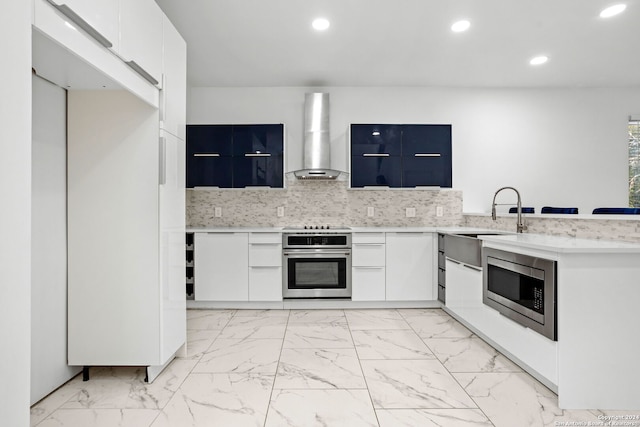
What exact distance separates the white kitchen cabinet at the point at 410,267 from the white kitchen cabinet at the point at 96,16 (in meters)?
3.01

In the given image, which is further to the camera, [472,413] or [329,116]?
[329,116]

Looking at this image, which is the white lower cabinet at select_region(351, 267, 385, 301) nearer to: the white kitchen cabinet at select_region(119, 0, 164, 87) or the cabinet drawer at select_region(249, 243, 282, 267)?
the cabinet drawer at select_region(249, 243, 282, 267)

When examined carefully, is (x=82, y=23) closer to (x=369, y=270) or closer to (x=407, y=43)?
(x=407, y=43)

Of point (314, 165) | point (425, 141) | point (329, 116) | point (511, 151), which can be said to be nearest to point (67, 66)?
point (314, 165)

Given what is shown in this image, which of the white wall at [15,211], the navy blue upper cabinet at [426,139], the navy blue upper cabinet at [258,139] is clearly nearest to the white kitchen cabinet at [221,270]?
the navy blue upper cabinet at [258,139]

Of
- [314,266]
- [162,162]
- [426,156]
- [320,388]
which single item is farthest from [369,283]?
[162,162]

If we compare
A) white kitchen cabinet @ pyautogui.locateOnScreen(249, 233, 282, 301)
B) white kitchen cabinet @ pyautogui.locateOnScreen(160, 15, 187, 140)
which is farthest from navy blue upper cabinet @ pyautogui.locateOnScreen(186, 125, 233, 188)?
white kitchen cabinet @ pyautogui.locateOnScreen(160, 15, 187, 140)

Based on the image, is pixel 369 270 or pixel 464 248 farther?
pixel 369 270

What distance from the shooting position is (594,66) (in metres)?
3.81

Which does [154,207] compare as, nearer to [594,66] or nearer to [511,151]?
[511,151]

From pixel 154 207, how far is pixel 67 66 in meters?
0.86

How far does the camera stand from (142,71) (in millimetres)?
1912

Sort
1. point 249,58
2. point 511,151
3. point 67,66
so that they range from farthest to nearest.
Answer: point 511,151
point 249,58
point 67,66

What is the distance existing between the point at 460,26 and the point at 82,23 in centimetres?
285
